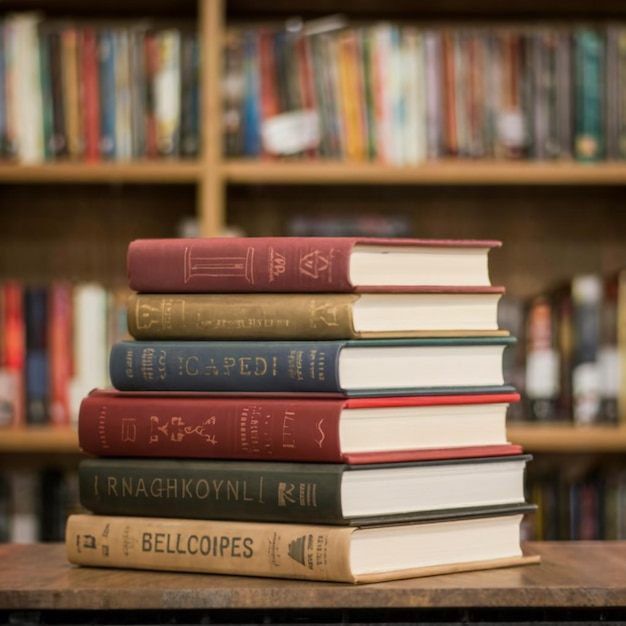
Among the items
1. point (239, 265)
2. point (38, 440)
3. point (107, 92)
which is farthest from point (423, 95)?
point (239, 265)

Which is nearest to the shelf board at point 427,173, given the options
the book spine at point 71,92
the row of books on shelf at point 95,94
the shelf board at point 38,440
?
the row of books on shelf at point 95,94

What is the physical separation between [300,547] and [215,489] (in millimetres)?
83

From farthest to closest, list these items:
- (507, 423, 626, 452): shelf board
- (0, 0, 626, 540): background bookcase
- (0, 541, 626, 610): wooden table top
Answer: (0, 0, 626, 540): background bookcase < (507, 423, 626, 452): shelf board < (0, 541, 626, 610): wooden table top

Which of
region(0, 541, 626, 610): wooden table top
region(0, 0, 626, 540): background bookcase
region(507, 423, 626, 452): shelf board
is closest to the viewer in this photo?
region(0, 541, 626, 610): wooden table top

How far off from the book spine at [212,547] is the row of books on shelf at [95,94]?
1171 mm

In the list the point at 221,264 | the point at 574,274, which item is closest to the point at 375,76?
the point at 574,274

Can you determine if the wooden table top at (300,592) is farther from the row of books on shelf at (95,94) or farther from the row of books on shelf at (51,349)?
the row of books on shelf at (95,94)

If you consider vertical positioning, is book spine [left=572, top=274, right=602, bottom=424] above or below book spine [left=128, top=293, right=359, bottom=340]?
below

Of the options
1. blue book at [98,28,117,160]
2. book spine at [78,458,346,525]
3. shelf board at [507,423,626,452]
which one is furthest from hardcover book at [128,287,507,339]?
blue book at [98,28,117,160]

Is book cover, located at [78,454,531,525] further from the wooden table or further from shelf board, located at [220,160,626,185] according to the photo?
shelf board, located at [220,160,626,185]

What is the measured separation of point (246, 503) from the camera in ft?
2.56

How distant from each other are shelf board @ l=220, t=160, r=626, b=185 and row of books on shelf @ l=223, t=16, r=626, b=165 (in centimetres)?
3

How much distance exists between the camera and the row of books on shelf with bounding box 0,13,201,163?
1896 mm

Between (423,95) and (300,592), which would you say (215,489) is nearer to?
(300,592)
